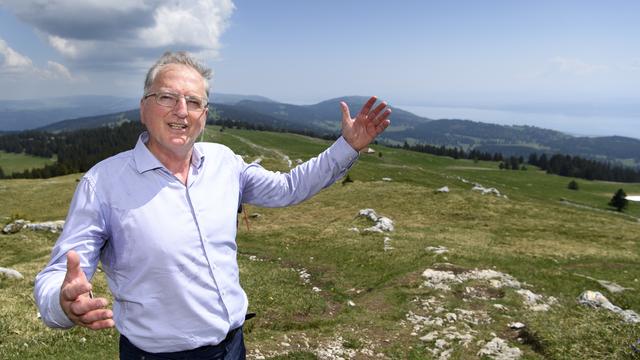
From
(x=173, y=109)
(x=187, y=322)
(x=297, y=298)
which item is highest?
(x=173, y=109)

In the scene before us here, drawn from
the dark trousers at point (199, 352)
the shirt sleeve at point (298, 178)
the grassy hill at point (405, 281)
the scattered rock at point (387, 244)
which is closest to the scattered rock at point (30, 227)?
the grassy hill at point (405, 281)

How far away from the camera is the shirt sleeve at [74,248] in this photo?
3553mm

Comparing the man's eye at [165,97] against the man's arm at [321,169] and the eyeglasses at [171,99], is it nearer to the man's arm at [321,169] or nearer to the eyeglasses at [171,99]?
the eyeglasses at [171,99]

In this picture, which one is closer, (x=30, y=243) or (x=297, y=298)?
(x=297, y=298)

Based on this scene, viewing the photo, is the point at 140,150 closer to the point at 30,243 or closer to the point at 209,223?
the point at 209,223

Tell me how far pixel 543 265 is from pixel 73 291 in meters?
29.0

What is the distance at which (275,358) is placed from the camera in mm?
12930

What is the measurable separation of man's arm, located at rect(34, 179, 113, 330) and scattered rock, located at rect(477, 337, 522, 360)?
1318cm

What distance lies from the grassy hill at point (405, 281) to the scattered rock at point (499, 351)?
265mm

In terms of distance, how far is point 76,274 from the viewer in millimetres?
3291

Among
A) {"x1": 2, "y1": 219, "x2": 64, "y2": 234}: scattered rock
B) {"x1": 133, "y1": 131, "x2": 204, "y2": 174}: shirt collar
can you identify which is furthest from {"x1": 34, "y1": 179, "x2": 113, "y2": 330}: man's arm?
{"x1": 2, "y1": 219, "x2": 64, "y2": 234}: scattered rock

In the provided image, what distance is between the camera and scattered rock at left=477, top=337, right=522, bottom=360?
13383mm

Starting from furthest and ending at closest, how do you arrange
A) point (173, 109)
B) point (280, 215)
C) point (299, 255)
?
point (280, 215) < point (299, 255) < point (173, 109)

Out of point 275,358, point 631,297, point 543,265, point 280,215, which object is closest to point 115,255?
point 275,358
